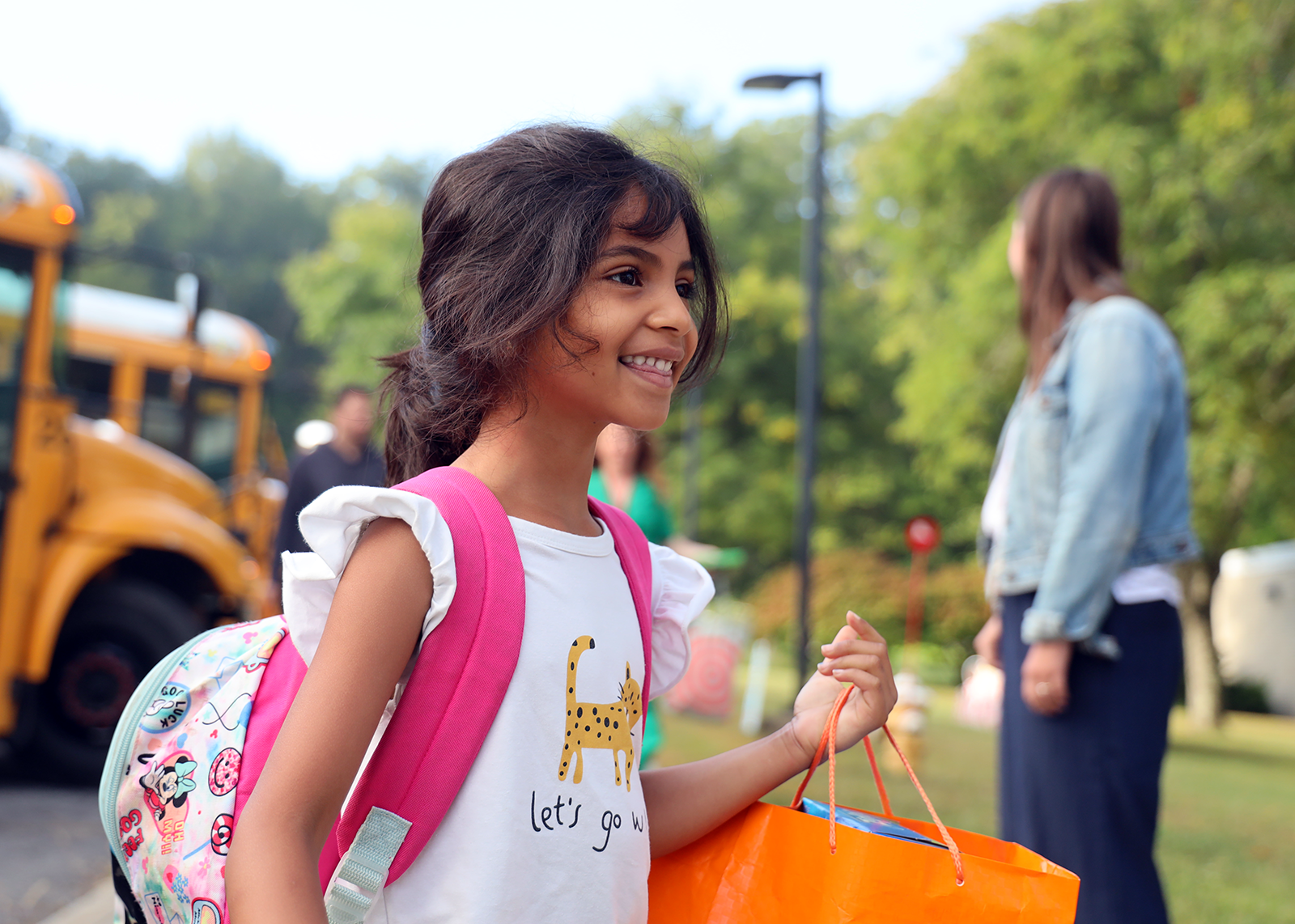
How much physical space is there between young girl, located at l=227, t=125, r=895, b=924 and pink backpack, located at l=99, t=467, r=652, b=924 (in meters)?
0.03

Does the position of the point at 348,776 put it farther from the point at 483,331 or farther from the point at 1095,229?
the point at 1095,229

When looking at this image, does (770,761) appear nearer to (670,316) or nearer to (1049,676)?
(670,316)

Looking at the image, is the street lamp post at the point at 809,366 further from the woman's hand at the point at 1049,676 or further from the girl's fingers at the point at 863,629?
the girl's fingers at the point at 863,629

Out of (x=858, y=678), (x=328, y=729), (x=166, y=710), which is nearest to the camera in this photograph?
(x=328, y=729)

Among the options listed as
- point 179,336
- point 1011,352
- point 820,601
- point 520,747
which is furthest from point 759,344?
point 520,747

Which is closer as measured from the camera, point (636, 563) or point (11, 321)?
point (636, 563)

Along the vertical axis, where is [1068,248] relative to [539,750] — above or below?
above

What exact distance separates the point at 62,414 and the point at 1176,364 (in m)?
5.71

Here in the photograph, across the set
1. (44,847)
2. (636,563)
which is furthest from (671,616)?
(44,847)

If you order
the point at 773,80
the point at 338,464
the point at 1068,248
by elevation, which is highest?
the point at 773,80

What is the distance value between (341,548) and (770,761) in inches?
26.7

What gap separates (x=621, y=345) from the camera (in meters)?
1.42

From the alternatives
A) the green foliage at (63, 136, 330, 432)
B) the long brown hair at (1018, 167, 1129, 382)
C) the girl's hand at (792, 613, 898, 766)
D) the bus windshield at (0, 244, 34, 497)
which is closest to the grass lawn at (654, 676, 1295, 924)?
the long brown hair at (1018, 167, 1129, 382)

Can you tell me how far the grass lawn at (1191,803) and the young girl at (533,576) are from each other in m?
2.74
